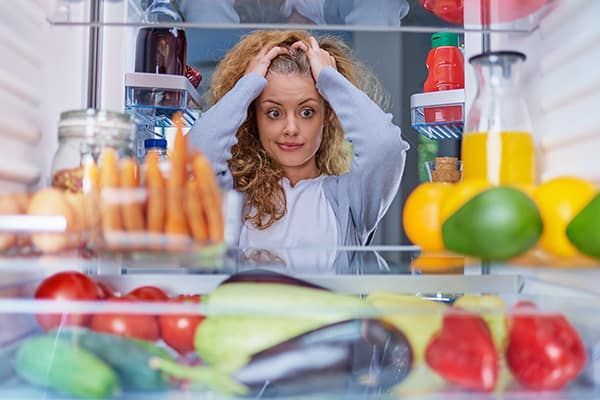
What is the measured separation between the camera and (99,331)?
0.67m

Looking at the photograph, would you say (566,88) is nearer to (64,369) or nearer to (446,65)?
(64,369)

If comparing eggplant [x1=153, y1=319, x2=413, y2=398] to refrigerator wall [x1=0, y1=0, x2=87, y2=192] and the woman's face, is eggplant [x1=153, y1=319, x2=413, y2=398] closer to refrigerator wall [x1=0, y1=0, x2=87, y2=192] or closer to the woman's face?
refrigerator wall [x1=0, y1=0, x2=87, y2=192]

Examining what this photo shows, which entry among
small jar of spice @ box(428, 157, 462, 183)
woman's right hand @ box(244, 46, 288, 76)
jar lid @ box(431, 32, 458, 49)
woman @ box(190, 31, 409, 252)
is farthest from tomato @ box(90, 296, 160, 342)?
jar lid @ box(431, 32, 458, 49)

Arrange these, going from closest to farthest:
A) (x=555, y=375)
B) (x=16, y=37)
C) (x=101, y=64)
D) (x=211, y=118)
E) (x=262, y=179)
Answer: (x=555, y=375), (x=16, y=37), (x=101, y=64), (x=211, y=118), (x=262, y=179)

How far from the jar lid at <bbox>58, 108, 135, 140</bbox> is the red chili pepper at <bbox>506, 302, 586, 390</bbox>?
0.45 m

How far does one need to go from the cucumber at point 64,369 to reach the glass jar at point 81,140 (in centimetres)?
18

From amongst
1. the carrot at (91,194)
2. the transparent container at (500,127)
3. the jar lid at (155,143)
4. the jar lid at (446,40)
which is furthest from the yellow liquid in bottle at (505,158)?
the jar lid at (446,40)

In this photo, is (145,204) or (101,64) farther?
(101,64)

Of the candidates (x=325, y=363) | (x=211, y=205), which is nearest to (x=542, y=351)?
(x=325, y=363)

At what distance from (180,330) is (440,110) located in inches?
49.7

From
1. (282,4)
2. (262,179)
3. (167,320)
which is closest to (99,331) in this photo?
(167,320)

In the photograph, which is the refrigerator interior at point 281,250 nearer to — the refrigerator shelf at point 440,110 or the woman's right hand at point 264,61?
the woman's right hand at point 264,61

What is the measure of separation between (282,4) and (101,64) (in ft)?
1.06

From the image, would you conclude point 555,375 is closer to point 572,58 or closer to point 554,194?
point 554,194
